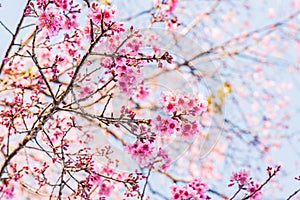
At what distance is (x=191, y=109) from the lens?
280 cm

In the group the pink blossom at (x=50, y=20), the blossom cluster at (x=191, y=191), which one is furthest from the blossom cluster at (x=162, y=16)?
the blossom cluster at (x=191, y=191)

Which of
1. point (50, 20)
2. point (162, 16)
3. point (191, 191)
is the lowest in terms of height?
point (191, 191)

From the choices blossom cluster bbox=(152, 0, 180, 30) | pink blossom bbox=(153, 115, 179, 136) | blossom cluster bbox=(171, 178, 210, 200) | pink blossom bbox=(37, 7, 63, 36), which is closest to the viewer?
pink blossom bbox=(37, 7, 63, 36)

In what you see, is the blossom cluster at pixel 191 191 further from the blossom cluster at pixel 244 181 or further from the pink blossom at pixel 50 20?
the pink blossom at pixel 50 20

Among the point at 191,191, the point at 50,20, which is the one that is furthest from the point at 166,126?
the point at 50,20

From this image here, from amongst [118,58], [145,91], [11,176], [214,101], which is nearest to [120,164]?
[145,91]

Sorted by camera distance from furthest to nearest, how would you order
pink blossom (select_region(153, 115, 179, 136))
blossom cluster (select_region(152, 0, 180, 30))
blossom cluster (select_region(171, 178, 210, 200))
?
blossom cluster (select_region(152, 0, 180, 30)) → blossom cluster (select_region(171, 178, 210, 200)) → pink blossom (select_region(153, 115, 179, 136))

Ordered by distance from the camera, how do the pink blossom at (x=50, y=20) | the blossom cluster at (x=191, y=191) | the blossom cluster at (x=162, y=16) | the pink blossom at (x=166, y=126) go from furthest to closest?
the blossom cluster at (x=162, y=16), the blossom cluster at (x=191, y=191), the pink blossom at (x=166, y=126), the pink blossom at (x=50, y=20)

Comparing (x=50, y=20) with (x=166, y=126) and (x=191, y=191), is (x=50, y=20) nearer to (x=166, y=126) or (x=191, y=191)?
(x=166, y=126)

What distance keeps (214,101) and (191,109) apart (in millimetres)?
3019

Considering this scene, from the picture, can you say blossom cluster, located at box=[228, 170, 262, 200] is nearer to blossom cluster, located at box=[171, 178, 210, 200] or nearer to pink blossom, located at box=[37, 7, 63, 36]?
blossom cluster, located at box=[171, 178, 210, 200]

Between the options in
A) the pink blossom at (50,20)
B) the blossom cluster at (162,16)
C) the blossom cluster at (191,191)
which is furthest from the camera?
the blossom cluster at (162,16)

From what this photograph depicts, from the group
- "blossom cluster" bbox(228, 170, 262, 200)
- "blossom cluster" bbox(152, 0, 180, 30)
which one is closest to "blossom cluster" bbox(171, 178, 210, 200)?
"blossom cluster" bbox(228, 170, 262, 200)

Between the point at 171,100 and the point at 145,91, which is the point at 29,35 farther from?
the point at 171,100
